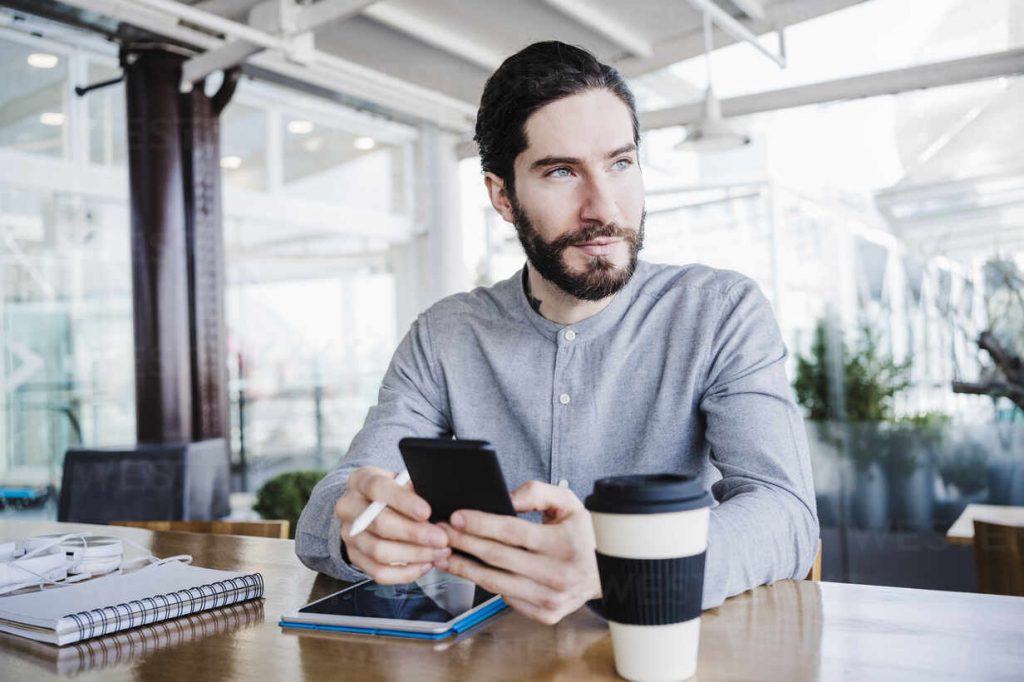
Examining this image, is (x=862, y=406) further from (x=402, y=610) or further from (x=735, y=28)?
(x=402, y=610)

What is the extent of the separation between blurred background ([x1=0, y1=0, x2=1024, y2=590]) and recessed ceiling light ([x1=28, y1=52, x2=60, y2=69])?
10mm

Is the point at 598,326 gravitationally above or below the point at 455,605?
above

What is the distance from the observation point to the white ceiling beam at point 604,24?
4.45 metres

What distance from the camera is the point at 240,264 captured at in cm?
550

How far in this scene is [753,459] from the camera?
1062 millimetres

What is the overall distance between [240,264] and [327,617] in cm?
492

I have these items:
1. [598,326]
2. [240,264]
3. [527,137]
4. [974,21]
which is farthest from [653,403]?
[240,264]

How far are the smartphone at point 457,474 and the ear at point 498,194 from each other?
0.70m

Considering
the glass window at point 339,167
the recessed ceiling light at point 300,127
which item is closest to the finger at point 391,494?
the glass window at point 339,167

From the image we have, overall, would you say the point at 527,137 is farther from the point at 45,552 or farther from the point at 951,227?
the point at 951,227

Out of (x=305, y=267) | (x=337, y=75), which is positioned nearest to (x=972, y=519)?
(x=337, y=75)

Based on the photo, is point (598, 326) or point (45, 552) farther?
point (598, 326)

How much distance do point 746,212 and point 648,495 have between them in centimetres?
516

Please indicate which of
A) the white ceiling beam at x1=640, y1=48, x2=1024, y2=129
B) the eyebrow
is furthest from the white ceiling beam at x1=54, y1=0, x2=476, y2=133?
the eyebrow
